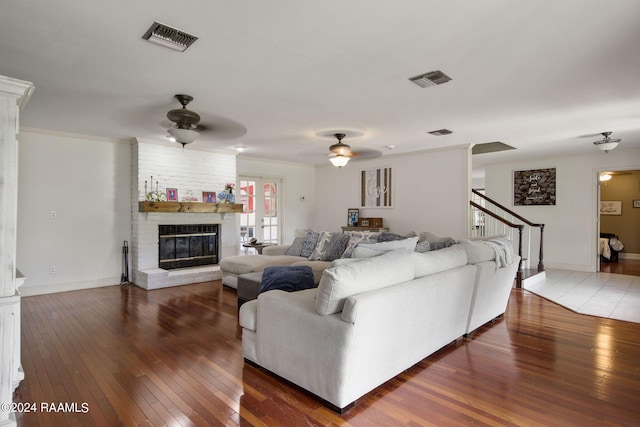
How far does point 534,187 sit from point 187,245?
24.9 feet

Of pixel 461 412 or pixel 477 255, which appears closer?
pixel 461 412

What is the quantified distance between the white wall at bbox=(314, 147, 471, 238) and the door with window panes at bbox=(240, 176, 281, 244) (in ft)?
4.92

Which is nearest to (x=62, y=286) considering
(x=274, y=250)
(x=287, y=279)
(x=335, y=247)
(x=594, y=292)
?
(x=274, y=250)

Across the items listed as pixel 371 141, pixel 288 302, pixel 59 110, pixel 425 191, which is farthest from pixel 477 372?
pixel 59 110

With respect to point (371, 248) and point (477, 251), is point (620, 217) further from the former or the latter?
point (371, 248)

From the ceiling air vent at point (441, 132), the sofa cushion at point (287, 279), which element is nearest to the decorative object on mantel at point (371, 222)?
the ceiling air vent at point (441, 132)

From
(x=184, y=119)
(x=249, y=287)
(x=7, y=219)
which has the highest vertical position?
(x=184, y=119)

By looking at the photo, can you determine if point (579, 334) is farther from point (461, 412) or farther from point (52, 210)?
point (52, 210)

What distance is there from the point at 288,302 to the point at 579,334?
3058 millimetres

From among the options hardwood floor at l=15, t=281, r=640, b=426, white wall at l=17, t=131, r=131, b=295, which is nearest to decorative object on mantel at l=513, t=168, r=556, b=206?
hardwood floor at l=15, t=281, r=640, b=426

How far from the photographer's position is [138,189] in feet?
18.9

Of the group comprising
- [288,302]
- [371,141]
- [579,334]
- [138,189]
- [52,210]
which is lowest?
[579,334]

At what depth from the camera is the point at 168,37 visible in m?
2.42

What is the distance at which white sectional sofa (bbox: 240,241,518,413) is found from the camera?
2.05m
